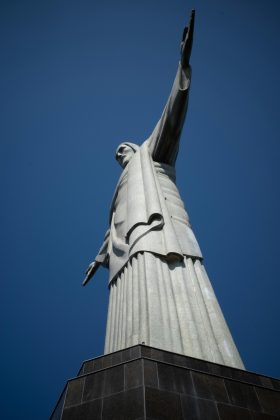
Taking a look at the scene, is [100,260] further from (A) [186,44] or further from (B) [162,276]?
(A) [186,44]

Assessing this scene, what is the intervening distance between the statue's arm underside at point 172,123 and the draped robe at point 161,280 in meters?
0.03

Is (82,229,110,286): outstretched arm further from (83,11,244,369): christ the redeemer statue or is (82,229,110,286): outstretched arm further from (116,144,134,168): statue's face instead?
(116,144,134,168): statue's face

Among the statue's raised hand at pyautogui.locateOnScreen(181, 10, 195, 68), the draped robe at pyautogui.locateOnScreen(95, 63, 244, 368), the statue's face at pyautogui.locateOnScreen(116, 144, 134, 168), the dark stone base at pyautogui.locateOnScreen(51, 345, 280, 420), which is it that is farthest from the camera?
the statue's face at pyautogui.locateOnScreen(116, 144, 134, 168)

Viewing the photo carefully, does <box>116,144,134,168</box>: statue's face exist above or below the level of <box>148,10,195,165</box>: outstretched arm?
above

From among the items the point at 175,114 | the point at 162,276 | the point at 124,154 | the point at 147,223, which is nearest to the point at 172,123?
the point at 175,114

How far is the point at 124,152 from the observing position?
38.5 ft

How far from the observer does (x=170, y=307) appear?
4879mm

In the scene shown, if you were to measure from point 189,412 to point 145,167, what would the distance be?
6639mm

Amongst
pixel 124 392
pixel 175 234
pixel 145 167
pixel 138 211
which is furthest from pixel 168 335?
pixel 145 167

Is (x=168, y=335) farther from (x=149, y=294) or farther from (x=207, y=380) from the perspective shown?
(x=207, y=380)

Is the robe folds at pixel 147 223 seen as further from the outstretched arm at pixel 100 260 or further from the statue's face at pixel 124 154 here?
the statue's face at pixel 124 154

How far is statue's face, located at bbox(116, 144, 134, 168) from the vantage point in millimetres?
11406

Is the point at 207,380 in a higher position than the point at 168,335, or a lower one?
lower

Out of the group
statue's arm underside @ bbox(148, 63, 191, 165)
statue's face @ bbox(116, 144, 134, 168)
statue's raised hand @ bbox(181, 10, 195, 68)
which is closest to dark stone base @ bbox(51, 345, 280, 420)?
statue's arm underside @ bbox(148, 63, 191, 165)
